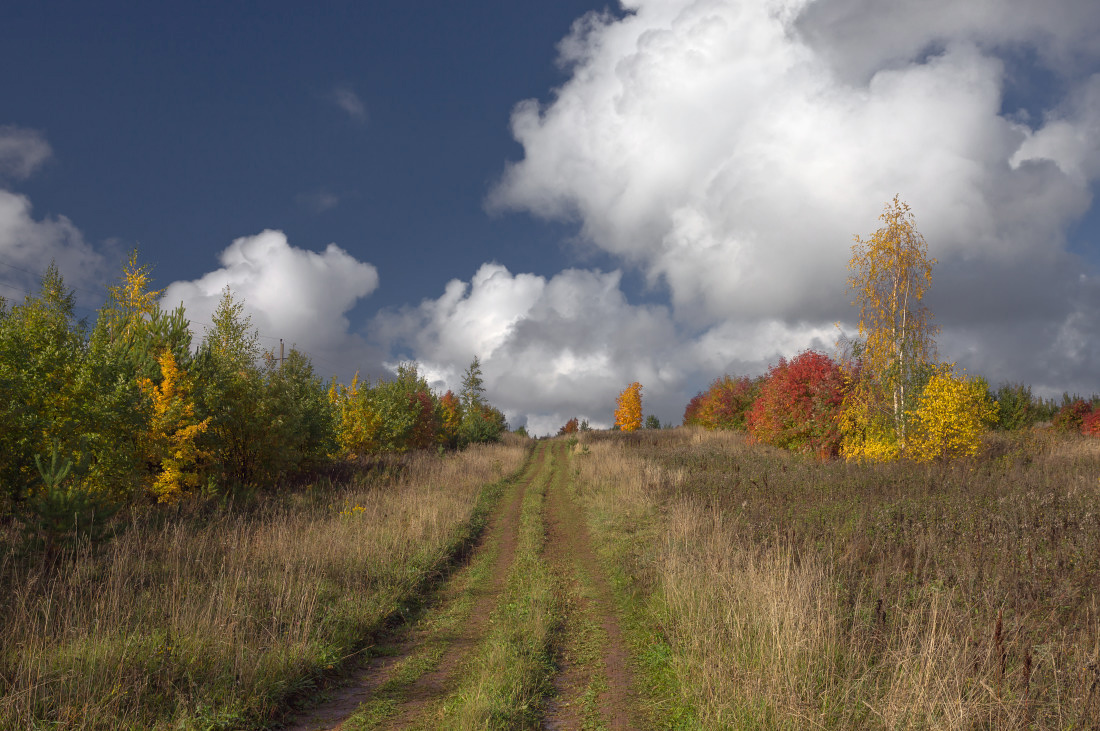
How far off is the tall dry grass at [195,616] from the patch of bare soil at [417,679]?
1.12 feet

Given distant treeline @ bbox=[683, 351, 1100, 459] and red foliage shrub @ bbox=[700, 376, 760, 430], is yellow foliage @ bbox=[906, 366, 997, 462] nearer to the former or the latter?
distant treeline @ bbox=[683, 351, 1100, 459]

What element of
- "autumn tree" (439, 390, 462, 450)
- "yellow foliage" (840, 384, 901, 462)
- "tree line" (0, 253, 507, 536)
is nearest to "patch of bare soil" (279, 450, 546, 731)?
"tree line" (0, 253, 507, 536)

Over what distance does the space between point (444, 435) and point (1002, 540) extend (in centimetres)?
3655

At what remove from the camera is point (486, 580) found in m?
9.73

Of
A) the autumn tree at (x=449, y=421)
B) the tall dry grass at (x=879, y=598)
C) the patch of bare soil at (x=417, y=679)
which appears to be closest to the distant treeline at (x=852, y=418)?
the tall dry grass at (x=879, y=598)

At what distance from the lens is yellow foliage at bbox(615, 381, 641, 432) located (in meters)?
69.2

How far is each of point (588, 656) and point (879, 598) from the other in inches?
141

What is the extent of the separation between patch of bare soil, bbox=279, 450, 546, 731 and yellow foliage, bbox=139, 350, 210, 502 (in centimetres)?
802

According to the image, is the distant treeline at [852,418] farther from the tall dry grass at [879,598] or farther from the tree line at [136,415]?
the tree line at [136,415]

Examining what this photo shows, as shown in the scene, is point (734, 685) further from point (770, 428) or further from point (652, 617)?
point (770, 428)

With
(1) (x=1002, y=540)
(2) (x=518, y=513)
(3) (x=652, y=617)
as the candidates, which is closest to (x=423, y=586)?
(3) (x=652, y=617)

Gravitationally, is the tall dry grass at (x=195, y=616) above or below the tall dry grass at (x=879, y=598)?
below

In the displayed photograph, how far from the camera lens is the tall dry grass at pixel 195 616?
4656 mm

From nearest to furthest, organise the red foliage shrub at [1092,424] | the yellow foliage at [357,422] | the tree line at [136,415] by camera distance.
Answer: the tree line at [136,415], the yellow foliage at [357,422], the red foliage shrub at [1092,424]
